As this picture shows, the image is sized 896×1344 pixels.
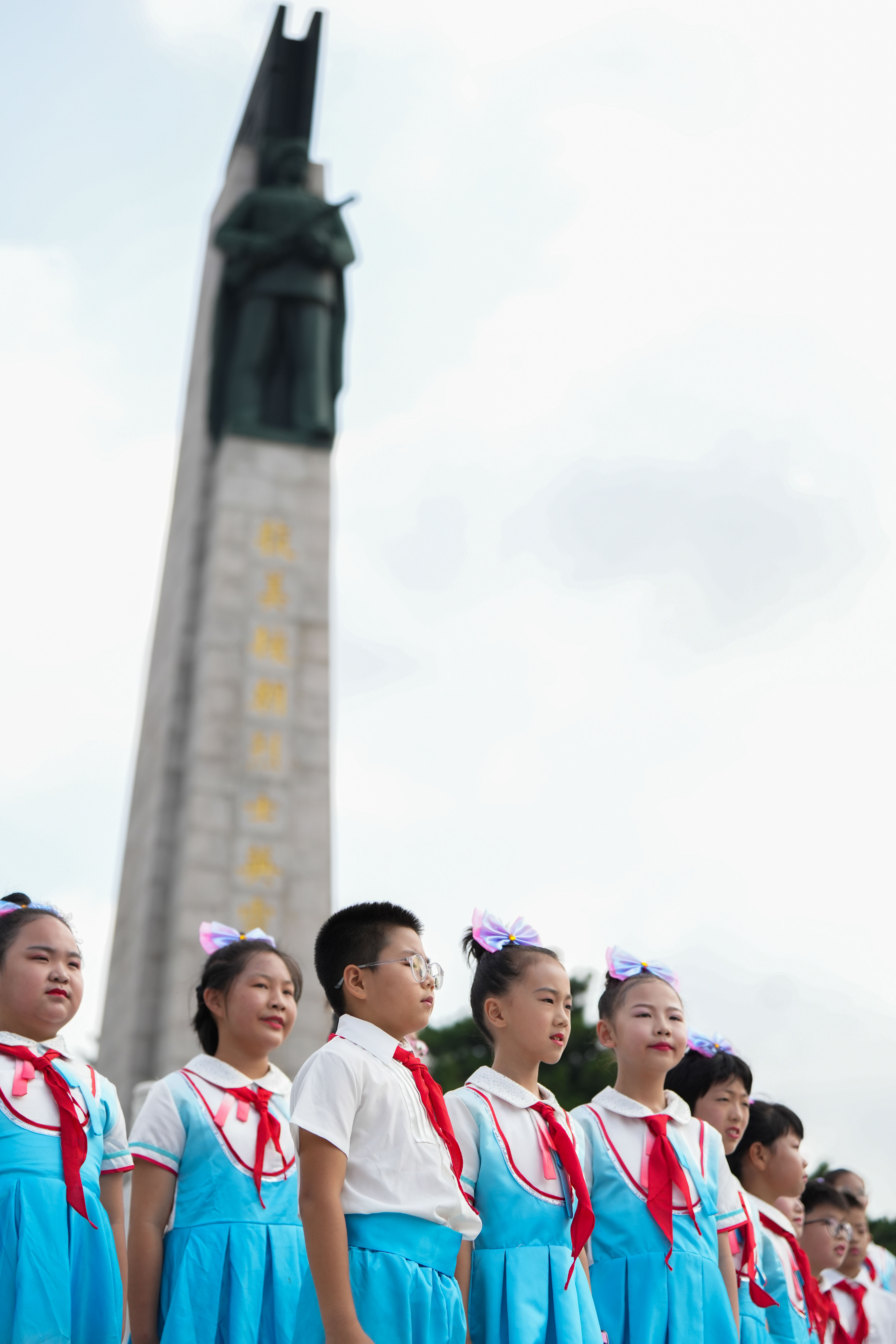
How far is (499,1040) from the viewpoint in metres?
3.08

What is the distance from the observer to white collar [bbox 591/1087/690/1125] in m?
3.26

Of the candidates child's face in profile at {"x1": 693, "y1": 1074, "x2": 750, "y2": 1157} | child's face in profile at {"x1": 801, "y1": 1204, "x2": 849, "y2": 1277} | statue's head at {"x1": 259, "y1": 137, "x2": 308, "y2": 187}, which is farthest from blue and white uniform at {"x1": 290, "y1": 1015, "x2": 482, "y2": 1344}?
statue's head at {"x1": 259, "y1": 137, "x2": 308, "y2": 187}

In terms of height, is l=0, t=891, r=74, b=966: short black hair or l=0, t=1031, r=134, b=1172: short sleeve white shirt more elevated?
l=0, t=891, r=74, b=966: short black hair

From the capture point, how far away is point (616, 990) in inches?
135

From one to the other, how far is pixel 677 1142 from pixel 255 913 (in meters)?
6.43

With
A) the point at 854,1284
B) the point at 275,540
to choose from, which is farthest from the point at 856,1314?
the point at 275,540

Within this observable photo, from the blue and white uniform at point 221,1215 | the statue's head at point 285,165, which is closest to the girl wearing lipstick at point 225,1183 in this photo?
the blue and white uniform at point 221,1215

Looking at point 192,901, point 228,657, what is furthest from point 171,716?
point 192,901

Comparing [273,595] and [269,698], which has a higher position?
[273,595]

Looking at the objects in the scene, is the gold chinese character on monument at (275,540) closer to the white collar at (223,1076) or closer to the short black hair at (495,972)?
the white collar at (223,1076)

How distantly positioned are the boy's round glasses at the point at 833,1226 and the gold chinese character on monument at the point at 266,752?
5.75 metres

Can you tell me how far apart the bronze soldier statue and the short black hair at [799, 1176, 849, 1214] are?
7271 millimetres

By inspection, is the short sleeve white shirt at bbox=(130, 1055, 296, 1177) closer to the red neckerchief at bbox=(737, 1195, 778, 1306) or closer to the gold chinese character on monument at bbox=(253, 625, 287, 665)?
the red neckerchief at bbox=(737, 1195, 778, 1306)

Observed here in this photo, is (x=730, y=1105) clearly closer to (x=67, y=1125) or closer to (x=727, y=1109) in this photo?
(x=727, y=1109)
